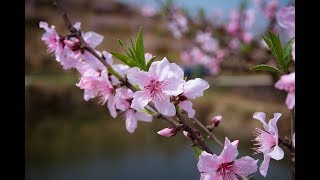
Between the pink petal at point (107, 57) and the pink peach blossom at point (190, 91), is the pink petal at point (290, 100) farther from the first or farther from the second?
the pink petal at point (107, 57)

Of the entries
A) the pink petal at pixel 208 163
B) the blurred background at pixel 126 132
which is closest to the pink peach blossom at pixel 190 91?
the pink petal at pixel 208 163

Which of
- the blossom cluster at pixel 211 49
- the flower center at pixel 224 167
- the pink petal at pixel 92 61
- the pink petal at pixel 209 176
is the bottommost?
the pink petal at pixel 209 176

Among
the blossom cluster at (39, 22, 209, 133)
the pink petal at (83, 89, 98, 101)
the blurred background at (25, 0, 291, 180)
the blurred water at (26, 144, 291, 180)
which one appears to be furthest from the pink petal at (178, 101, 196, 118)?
the blurred water at (26, 144, 291, 180)

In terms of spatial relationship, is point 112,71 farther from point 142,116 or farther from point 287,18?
point 287,18

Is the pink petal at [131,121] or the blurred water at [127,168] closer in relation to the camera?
the pink petal at [131,121]

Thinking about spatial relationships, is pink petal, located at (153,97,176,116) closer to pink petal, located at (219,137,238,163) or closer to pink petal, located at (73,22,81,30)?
pink petal, located at (219,137,238,163)

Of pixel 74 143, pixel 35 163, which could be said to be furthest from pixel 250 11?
pixel 74 143

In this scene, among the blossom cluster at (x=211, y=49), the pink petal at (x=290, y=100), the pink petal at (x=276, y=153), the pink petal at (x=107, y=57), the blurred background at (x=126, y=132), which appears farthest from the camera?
the blurred background at (x=126, y=132)

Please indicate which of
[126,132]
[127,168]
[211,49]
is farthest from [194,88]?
[126,132]
